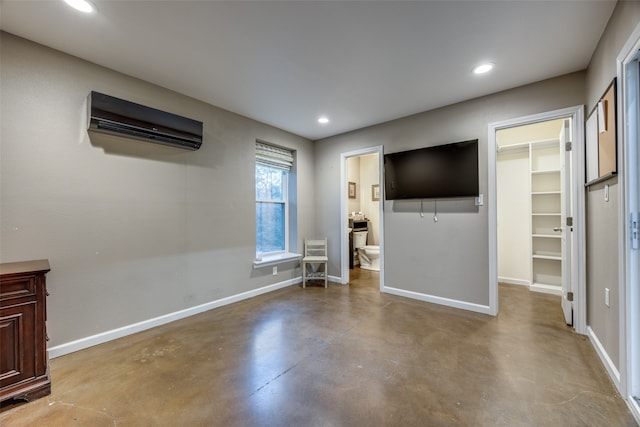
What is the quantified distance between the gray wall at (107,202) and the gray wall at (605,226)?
354cm

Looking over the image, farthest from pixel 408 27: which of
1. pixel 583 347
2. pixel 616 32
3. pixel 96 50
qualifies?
pixel 583 347

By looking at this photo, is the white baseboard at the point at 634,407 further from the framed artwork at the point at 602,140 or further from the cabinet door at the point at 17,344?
the cabinet door at the point at 17,344

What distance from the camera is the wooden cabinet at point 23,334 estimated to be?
1.60 meters

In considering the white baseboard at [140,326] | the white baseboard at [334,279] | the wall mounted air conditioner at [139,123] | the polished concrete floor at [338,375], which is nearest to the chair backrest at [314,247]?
the white baseboard at [334,279]

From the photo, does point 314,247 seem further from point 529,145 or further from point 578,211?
point 529,145

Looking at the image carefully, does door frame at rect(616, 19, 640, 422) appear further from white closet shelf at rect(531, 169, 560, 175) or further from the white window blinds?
the white window blinds

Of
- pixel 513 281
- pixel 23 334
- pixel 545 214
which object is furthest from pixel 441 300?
pixel 23 334

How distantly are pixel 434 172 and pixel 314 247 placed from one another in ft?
7.36

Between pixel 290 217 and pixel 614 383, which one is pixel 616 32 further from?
pixel 290 217

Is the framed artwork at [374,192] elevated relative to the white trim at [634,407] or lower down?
elevated

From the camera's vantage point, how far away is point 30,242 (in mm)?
2074

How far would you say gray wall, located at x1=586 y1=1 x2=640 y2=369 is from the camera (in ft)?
5.56

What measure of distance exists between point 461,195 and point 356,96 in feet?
5.57

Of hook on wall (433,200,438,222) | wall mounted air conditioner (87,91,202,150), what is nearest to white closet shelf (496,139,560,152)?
hook on wall (433,200,438,222)
